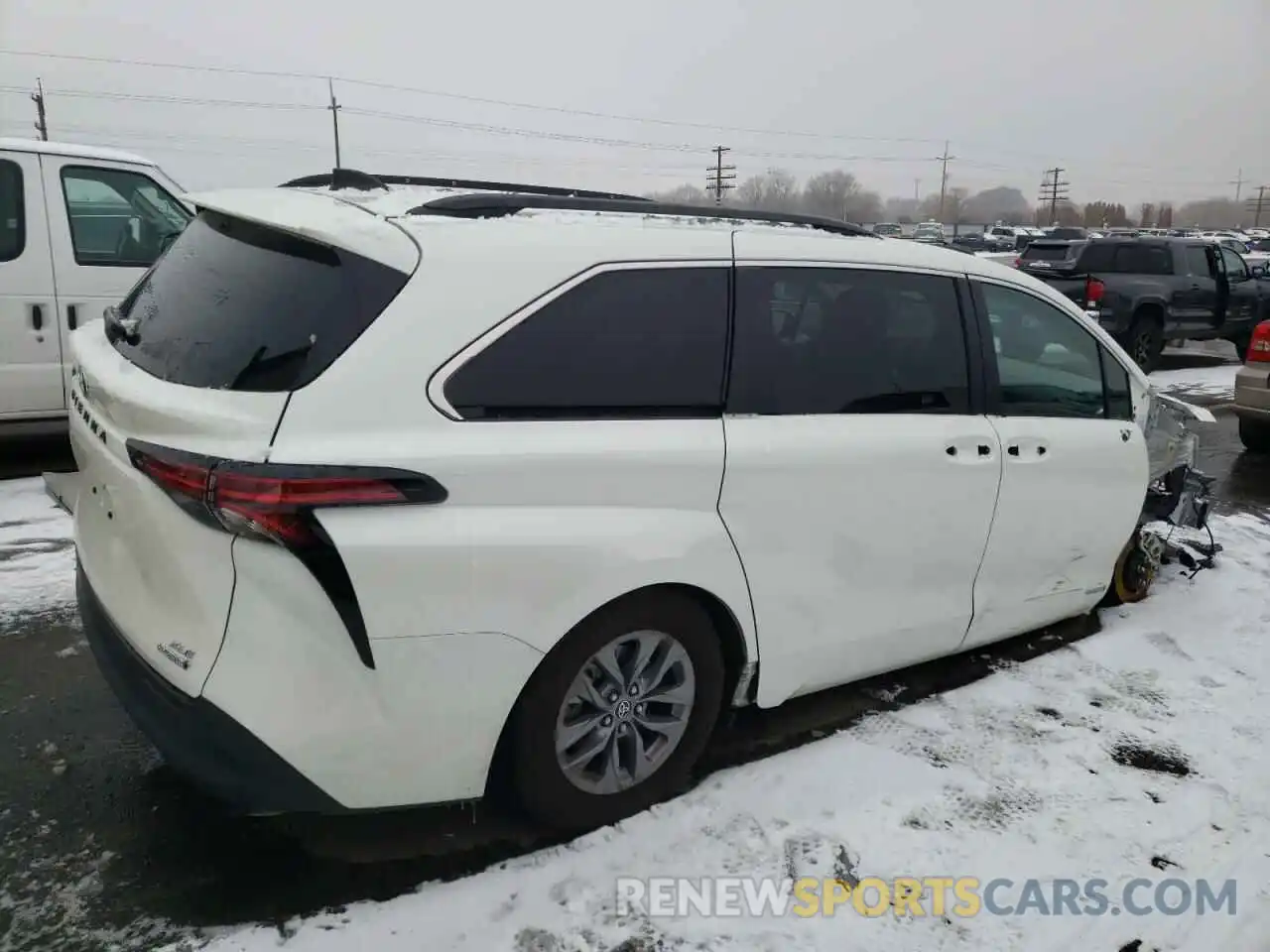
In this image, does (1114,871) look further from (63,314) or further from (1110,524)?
(63,314)

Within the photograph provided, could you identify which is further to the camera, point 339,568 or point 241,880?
point 241,880

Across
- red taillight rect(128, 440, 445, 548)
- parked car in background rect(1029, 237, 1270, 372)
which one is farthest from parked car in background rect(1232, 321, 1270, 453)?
red taillight rect(128, 440, 445, 548)

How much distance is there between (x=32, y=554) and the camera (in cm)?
482

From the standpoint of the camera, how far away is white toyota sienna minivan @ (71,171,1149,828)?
2229 millimetres

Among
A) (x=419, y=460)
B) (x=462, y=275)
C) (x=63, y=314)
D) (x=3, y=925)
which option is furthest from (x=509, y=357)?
(x=63, y=314)

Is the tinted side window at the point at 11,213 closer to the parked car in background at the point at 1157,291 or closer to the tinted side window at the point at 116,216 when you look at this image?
the tinted side window at the point at 116,216

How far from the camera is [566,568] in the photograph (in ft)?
8.11

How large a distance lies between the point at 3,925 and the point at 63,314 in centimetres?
498

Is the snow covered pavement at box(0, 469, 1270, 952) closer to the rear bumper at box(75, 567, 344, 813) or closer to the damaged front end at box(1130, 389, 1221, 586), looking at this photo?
the rear bumper at box(75, 567, 344, 813)

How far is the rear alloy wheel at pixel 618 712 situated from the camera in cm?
259

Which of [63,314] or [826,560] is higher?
[63,314]

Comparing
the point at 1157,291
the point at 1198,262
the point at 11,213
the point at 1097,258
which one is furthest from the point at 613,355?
the point at 1198,262

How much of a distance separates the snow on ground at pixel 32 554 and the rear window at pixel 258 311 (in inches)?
81.3

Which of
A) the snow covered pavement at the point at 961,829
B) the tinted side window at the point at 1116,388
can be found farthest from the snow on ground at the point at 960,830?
the tinted side window at the point at 1116,388
